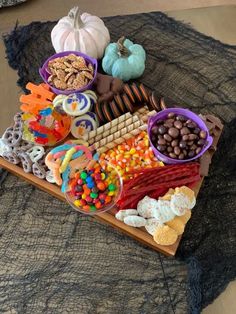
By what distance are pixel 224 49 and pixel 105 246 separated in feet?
2.38

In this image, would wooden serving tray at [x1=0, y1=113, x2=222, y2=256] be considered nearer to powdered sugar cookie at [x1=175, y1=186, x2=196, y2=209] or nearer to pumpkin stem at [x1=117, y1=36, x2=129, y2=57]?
powdered sugar cookie at [x1=175, y1=186, x2=196, y2=209]

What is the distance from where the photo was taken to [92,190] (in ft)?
2.94

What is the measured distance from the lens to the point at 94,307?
851 mm

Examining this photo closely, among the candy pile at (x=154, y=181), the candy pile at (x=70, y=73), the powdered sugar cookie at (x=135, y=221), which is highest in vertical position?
the candy pile at (x=70, y=73)

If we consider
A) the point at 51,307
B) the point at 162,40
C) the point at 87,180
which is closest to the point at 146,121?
the point at 87,180

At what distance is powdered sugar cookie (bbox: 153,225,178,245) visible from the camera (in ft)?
2.83

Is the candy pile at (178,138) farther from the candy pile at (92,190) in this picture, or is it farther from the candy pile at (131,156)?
the candy pile at (92,190)

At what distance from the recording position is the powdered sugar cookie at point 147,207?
879 mm

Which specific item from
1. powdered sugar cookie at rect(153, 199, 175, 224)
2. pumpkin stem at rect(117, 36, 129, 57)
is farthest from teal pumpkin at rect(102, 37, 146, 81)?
powdered sugar cookie at rect(153, 199, 175, 224)

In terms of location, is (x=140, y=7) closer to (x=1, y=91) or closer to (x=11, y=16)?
(x=11, y=16)

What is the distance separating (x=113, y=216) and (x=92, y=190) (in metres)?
0.08

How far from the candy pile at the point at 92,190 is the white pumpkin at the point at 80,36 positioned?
1.29 feet

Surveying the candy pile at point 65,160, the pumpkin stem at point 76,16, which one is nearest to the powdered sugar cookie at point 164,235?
the candy pile at point 65,160

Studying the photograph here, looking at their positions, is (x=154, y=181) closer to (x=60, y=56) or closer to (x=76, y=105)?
(x=76, y=105)
